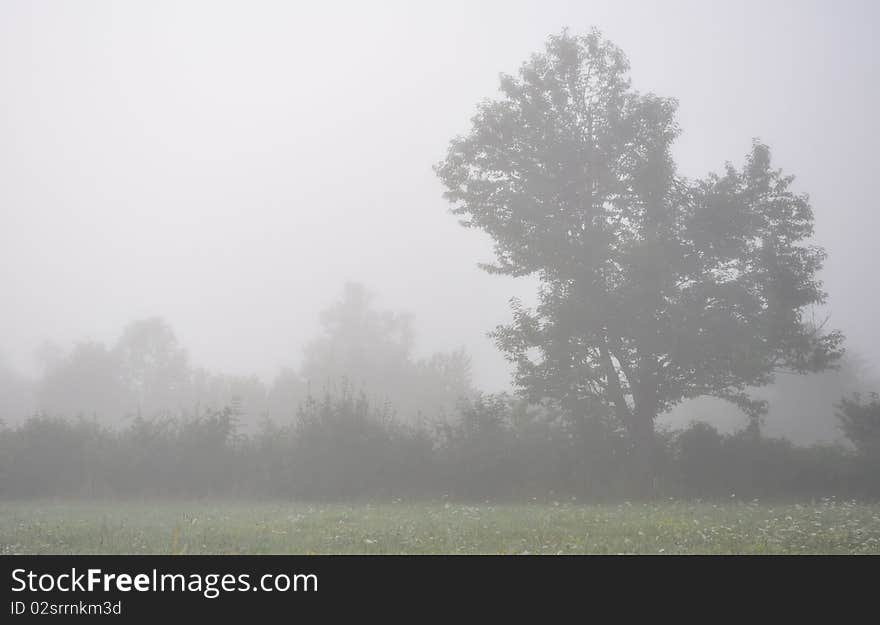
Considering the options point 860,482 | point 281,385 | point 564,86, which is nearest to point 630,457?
point 860,482

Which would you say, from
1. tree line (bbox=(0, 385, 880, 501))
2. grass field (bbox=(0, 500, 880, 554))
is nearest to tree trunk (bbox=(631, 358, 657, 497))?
tree line (bbox=(0, 385, 880, 501))

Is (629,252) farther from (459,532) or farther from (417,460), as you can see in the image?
(459,532)

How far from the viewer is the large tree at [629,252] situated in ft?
70.5

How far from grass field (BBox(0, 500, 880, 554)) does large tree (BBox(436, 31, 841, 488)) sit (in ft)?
26.1

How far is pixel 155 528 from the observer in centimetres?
1111

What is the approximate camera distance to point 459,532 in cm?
1002

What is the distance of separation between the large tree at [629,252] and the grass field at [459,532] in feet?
26.1

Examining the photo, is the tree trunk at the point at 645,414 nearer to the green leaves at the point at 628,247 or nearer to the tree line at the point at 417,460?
the green leaves at the point at 628,247

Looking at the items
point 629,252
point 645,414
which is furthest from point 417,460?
point 629,252

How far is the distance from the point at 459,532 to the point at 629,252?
1490 cm

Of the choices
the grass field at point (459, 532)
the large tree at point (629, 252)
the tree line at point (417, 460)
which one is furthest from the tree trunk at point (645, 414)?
the grass field at point (459, 532)

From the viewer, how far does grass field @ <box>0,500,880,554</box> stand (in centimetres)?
836
